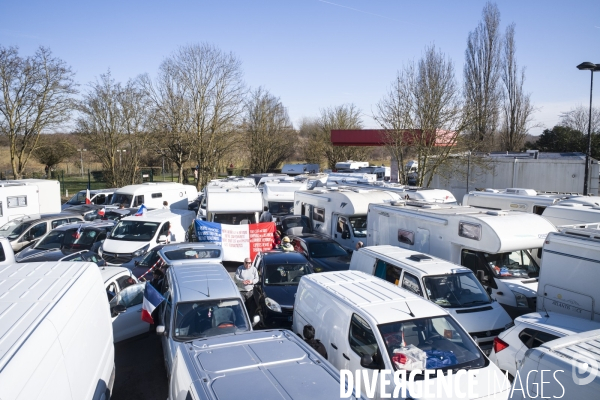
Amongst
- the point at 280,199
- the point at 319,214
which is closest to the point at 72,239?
the point at 319,214

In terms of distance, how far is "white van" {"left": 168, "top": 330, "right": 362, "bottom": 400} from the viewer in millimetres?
3996

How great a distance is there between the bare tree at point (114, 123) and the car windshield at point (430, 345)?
1261 inches

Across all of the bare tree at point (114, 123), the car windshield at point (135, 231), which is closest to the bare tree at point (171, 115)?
the bare tree at point (114, 123)

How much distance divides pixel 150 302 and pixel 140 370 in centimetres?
121

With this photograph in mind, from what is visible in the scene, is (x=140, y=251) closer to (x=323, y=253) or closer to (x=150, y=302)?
(x=323, y=253)

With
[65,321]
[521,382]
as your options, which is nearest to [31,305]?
[65,321]

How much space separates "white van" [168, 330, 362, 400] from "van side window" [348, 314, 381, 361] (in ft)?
4.06

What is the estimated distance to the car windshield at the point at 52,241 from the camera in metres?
14.3

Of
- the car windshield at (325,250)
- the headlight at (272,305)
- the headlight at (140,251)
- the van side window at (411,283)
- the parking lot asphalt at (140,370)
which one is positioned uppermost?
the van side window at (411,283)

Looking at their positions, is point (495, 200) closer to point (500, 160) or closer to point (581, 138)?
point (500, 160)

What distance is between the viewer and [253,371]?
14.3 feet

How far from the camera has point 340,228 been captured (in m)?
16.3

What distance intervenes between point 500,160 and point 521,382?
81.9ft

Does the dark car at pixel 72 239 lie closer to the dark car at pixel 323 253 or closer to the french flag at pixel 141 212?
the french flag at pixel 141 212
